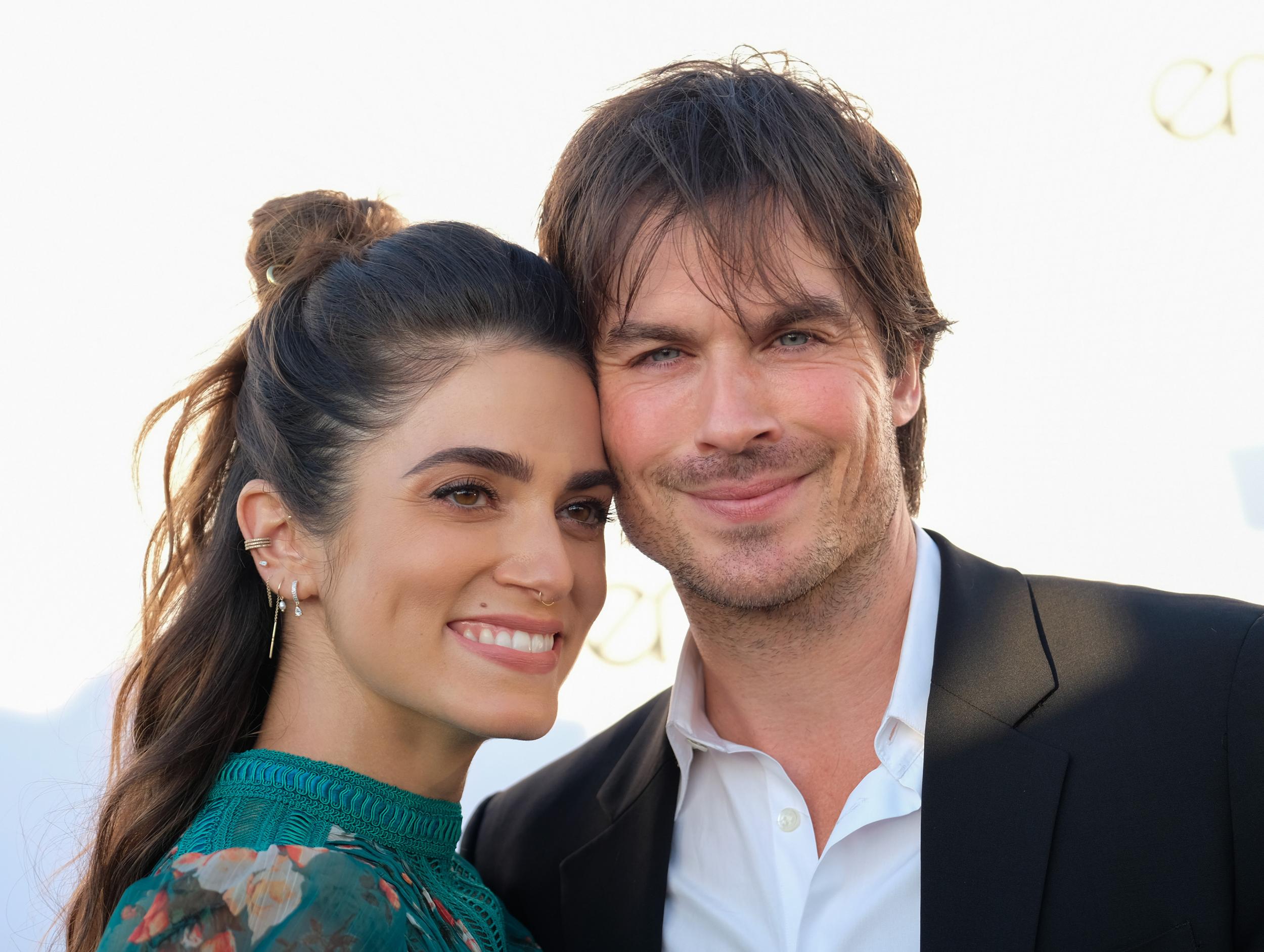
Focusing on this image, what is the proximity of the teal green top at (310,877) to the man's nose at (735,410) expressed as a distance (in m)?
0.91

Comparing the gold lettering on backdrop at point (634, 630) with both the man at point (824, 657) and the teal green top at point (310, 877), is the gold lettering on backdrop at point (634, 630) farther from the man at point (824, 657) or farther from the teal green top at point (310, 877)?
the teal green top at point (310, 877)

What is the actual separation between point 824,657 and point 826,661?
0.01 meters

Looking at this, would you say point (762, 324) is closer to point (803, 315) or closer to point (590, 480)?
point (803, 315)

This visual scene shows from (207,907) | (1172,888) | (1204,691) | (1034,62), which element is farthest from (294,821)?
(1034,62)

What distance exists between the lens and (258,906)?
1.67 meters

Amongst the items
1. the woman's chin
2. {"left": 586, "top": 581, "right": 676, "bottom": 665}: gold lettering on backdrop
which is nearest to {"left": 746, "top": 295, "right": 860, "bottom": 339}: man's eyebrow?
the woman's chin

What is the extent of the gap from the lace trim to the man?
525 millimetres

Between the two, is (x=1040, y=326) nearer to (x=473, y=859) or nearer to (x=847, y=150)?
(x=847, y=150)

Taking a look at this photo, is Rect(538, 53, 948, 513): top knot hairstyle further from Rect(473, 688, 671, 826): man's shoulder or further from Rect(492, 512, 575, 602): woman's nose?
Rect(473, 688, 671, 826): man's shoulder

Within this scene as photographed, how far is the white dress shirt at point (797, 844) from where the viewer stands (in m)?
2.11

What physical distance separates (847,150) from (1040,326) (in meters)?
1.46

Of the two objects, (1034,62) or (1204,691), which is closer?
(1204,691)

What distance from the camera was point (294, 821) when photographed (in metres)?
1.95

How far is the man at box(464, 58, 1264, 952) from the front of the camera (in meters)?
1.96
